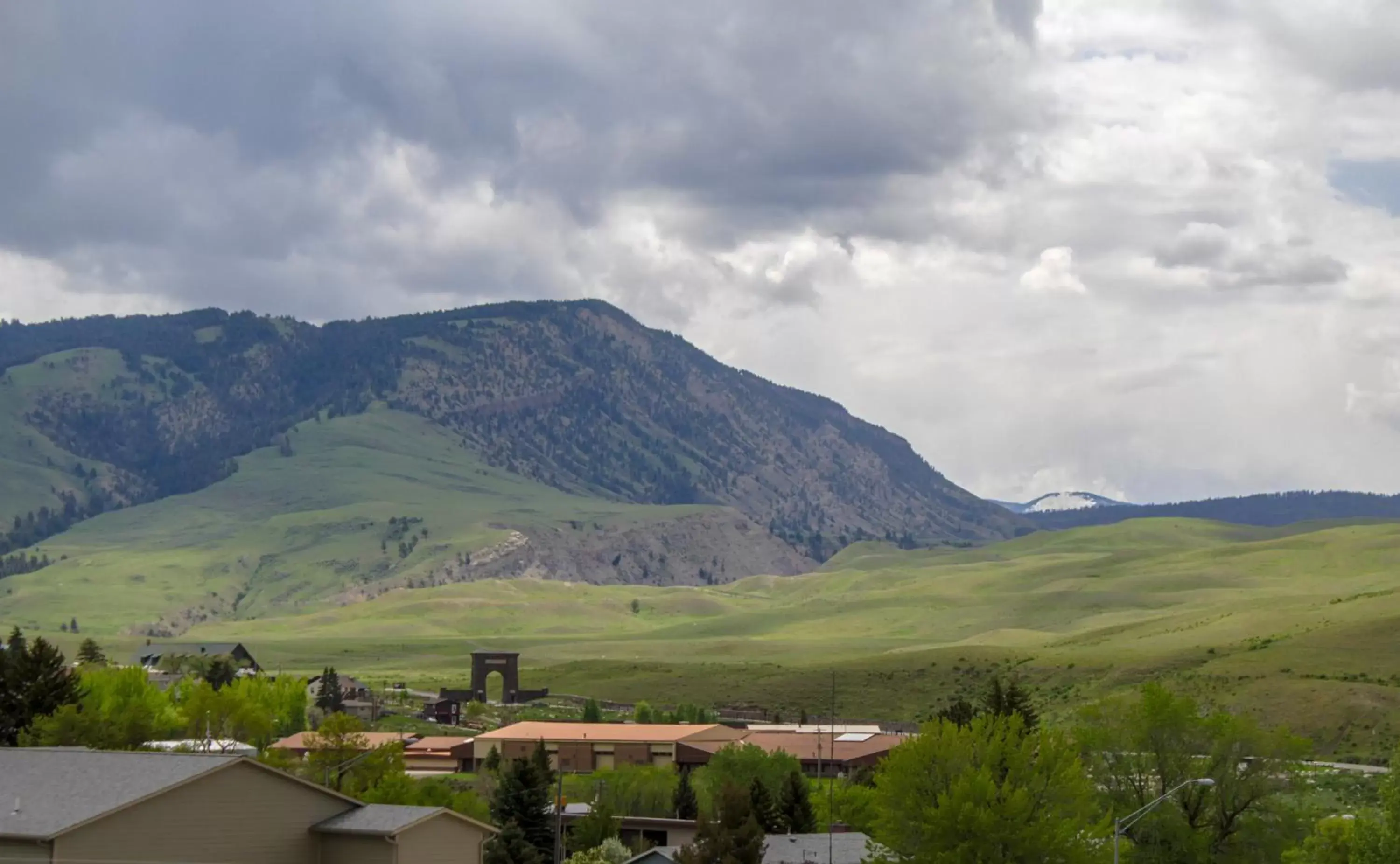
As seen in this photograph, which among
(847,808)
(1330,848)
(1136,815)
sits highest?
(1136,815)

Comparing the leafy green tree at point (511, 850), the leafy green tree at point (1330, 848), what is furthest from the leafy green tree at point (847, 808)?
the leafy green tree at point (1330, 848)

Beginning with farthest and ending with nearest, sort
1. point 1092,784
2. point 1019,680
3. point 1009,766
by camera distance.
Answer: point 1019,680 < point 1092,784 < point 1009,766

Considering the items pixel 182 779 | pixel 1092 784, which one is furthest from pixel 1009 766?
pixel 182 779

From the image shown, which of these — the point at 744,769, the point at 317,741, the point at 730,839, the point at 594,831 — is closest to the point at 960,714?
the point at 594,831

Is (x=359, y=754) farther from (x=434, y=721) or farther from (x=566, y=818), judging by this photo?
(x=434, y=721)

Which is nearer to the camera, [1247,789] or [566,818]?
[1247,789]

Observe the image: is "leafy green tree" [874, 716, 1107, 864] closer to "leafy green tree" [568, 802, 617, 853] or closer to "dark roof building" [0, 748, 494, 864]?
"dark roof building" [0, 748, 494, 864]

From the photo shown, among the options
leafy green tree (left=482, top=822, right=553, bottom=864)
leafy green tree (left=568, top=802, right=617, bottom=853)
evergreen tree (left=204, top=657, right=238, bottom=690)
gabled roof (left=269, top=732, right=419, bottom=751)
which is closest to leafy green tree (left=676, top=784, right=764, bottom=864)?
leafy green tree (left=482, top=822, right=553, bottom=864)

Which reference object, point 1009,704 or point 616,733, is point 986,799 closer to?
point 1009,704

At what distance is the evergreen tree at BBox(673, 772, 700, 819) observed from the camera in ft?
350

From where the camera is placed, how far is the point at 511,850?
8400cm

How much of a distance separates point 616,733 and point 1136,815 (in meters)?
88.2

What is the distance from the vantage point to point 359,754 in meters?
106

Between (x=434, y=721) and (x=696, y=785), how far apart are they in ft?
261
